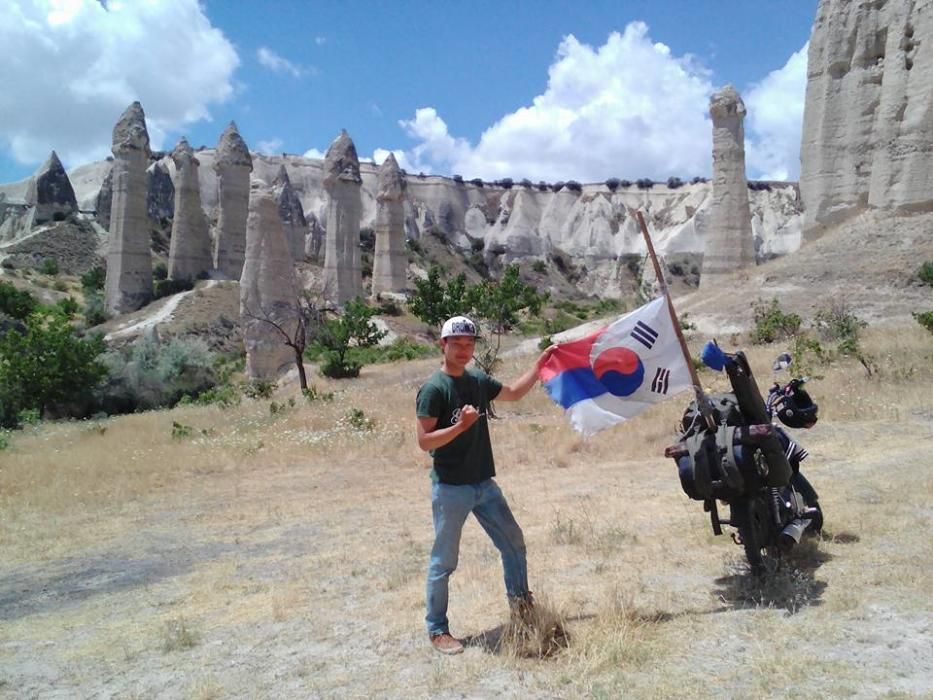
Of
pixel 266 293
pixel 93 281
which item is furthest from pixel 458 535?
pixel 93 281

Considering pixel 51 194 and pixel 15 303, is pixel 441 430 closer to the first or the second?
pixel 15 303

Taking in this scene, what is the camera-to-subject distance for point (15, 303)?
41.5m

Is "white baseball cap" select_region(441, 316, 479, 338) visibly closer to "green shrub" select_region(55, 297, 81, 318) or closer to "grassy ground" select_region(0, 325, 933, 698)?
"grassy ground" select_region(0, 325, 933, 698)

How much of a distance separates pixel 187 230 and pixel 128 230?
458cm

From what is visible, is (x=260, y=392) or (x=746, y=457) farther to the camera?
(x=260, y=392)

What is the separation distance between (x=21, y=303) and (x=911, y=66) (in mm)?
44565

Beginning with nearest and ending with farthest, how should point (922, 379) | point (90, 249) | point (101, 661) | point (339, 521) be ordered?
point (101, 661), point (339, 521), point (922, 379), point (90, 249)

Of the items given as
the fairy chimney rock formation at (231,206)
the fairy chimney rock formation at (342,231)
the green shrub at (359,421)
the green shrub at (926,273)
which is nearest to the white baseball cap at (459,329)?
the green shrub at (359,421)

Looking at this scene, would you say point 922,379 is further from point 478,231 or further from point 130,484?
point 478,231

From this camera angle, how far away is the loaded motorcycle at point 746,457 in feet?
13.0

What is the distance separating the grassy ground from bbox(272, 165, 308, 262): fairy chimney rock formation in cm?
4973

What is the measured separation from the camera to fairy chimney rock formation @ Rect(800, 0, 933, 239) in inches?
933

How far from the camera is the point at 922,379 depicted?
1217 cm

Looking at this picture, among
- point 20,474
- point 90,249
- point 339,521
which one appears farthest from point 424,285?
point 90,249
